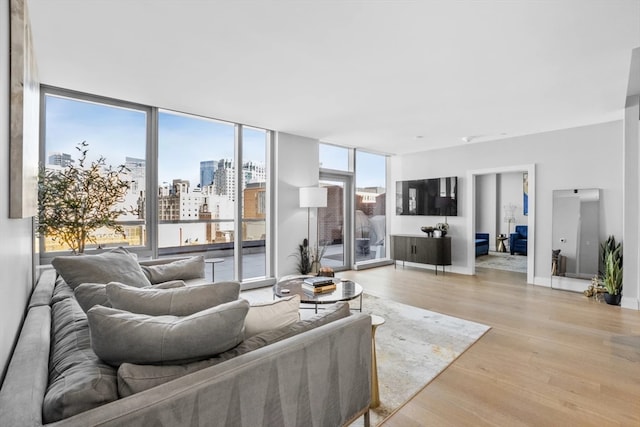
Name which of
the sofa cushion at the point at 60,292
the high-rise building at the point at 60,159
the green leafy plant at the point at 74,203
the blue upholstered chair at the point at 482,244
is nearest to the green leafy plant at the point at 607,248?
the blue upholstered chair at the point at 482,244

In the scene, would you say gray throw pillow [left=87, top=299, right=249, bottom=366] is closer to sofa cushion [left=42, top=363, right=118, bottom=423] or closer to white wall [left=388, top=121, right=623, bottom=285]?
sofa cushion [left=42, top=363, right=118, bottom=423]

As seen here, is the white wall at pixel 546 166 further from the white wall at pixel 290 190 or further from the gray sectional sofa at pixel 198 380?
the gray sectional sofa at pixel 198 380

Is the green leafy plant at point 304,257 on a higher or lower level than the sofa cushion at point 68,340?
lower

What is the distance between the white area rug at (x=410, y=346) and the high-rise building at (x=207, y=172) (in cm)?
227

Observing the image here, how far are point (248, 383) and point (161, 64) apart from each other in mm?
2797

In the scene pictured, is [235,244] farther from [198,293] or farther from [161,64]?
[198,293]

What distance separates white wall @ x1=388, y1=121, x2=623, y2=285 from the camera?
15.3ft

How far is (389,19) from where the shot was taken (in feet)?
7.14

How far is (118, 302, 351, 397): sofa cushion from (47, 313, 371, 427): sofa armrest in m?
0.05

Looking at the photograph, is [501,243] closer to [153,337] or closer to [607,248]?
[607,248]

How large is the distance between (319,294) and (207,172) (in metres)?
2.60

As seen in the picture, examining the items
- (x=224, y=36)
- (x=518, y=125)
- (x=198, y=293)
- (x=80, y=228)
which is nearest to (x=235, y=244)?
(x=80, y=228)

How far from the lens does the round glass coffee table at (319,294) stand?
2855mm

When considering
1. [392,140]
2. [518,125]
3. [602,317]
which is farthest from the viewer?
[392,140]
